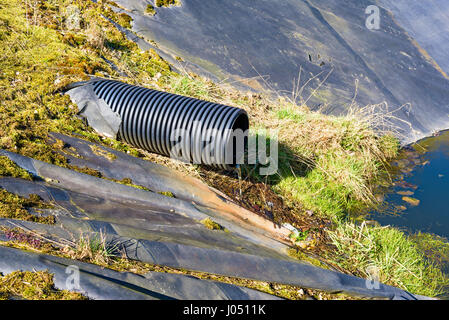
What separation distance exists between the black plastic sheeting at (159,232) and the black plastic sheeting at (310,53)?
314cm

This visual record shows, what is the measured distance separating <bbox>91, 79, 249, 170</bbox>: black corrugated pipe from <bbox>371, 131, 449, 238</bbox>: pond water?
2218 mm

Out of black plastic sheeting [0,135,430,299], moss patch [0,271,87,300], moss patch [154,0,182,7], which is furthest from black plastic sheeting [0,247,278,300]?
moss patch [154,0,182,7]

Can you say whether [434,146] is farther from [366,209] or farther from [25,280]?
[25,280]

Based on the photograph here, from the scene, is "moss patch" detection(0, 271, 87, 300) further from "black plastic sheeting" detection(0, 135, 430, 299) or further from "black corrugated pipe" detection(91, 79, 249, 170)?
"black corrugated pipe" detection(91, 79, 249, 170)

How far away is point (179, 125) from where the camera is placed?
13.3 ft

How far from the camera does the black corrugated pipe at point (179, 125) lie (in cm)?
397

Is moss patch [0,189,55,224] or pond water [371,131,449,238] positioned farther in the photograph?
pond water [371,131,449,238]

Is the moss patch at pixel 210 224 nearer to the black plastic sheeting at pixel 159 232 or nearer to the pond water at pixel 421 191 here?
the black plastic sheeting at pixel 159 232

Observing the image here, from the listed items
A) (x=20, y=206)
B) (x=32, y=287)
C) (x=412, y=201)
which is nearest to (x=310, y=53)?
(x=412, y=201)

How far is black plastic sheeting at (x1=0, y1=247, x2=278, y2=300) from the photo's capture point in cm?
242

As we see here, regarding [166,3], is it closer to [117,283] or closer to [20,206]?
[20,206]

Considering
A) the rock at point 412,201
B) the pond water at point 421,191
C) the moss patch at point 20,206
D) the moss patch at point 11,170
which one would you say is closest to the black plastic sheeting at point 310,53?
the pond water at point 421,191

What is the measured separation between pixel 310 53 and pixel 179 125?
154 inches
